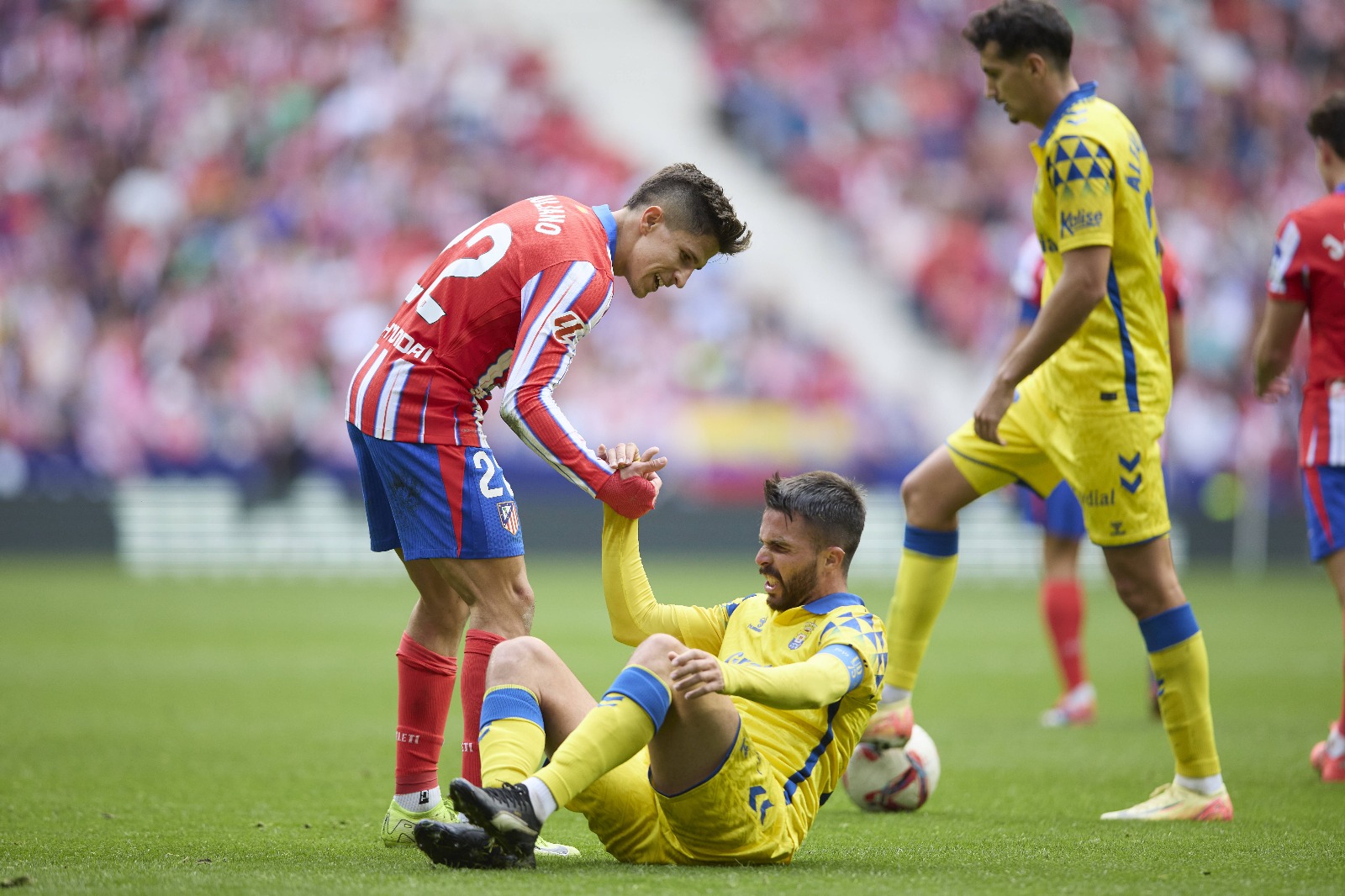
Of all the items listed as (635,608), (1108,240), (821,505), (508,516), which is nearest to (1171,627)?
(1108,240)

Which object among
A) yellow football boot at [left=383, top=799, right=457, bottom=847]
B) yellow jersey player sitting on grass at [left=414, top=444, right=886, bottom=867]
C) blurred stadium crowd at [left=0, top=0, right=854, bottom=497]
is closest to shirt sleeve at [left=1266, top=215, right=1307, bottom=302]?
yellow jersey player sitting on grass at [left=414, top=444, right=886, bottom=867]

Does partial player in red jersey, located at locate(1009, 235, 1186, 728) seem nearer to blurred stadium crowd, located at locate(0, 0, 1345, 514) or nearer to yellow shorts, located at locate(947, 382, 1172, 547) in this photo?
yellow shorts, located at locate(947, 382, 1172, 547)

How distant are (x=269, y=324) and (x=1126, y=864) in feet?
52.6

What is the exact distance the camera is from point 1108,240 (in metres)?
4.34

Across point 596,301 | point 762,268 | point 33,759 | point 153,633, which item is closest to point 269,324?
point 762,268

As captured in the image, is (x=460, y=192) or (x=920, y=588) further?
(x=460, y=192)

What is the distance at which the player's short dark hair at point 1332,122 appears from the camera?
5.52 metres

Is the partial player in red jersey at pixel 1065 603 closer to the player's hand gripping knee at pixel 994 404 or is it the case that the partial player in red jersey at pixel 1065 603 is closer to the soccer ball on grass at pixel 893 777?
the soccer ball on grass at pixel 893 777

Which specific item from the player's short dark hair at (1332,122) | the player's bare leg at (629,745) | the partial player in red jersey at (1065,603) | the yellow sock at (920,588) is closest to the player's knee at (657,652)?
the player's bare leg at (629,745)

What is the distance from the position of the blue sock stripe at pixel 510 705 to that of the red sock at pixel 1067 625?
4353 mm

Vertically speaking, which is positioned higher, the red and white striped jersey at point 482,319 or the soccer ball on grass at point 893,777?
the red and white striped jersey at point 482,319

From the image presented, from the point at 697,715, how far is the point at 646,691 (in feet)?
0.48

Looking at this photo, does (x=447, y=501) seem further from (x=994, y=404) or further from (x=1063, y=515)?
(x=1063, y=515)

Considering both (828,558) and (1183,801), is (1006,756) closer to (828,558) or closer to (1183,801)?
(1183,801)
